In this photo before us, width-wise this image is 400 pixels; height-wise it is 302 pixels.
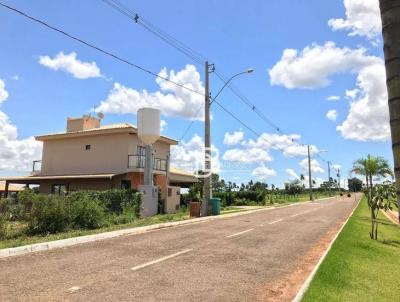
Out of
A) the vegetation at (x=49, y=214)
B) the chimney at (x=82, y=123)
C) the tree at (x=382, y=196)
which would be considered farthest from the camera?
the chimney at (x=82, y=123)

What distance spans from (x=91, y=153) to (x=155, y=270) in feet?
92.1

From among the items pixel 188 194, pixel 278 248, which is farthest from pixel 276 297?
pixel 188 194

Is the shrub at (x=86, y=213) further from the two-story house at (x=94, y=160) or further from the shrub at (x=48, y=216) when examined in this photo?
the two-story house at (x=94, y=160)

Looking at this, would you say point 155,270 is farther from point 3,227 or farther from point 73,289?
point 3,227

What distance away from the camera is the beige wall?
1326 inches

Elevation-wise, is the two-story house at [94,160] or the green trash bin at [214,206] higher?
the two-story house at [94,160]

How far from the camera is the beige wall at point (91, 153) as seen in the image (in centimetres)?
3369

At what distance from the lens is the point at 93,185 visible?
111 feet

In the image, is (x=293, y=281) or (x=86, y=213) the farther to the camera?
(x=86, y=213)

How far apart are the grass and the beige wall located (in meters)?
23.1

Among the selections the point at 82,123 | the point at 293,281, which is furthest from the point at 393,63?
the point at 82,123

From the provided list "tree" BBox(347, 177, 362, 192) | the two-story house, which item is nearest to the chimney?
the two-story house

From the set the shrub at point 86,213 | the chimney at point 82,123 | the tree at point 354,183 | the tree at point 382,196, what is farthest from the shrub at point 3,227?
the tree at point 354,183

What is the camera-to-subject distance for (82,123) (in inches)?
1460
